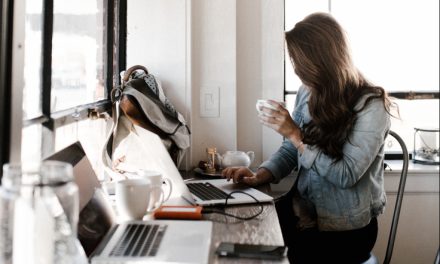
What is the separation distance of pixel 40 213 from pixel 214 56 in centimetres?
146

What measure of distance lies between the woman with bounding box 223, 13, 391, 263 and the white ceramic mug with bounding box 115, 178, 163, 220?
52cm

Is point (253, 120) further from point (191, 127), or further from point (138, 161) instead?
point (138, 161)

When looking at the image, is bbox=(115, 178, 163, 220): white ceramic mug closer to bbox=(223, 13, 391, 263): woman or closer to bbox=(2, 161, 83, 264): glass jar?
bbox=(2, 161, 83, 264): glass jar

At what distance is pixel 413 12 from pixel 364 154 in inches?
43.8

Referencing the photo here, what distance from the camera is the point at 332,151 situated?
4.90ft

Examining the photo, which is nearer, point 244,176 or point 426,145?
point 244,176

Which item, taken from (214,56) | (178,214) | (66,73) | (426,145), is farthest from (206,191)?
(426,145)

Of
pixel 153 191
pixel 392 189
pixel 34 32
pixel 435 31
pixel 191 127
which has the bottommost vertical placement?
pixel 392 189

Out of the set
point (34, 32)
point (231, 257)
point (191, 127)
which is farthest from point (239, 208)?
point (191, 127)

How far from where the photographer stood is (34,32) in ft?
3.72

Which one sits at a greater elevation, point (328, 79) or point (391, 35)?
point (391, 35)

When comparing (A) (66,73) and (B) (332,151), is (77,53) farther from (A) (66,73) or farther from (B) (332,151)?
(B) (332,151)

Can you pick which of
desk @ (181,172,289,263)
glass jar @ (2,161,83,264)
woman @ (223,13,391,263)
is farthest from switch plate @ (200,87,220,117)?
glass jar @ (2,161,83,264)

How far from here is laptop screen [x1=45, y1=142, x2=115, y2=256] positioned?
91 centimetres
